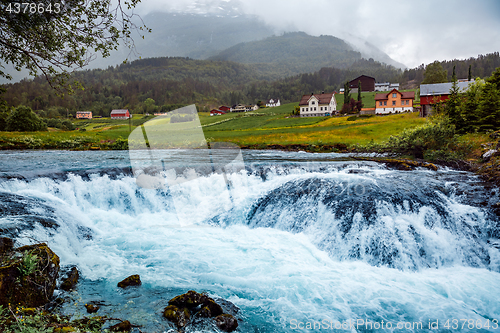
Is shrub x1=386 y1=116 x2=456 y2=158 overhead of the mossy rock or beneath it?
overhead

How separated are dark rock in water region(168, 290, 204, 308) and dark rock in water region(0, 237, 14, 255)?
14.1 feet

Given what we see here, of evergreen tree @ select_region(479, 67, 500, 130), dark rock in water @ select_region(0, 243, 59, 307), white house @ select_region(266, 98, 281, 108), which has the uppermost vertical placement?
white house @ select_region(266, 98, 281, 108)

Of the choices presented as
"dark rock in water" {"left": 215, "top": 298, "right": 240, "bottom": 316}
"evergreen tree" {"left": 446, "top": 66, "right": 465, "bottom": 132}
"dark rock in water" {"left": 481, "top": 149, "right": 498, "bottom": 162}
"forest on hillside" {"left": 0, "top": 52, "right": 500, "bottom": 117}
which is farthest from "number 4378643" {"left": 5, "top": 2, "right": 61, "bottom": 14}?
"forest on hillside" {"left": 0, "top": 52, "right": 500, "bottom": 117}

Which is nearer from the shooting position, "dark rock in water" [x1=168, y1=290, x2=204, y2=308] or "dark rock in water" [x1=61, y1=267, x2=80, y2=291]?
"dark rock in water" [x1=168, y1=290, x2=204, y2=308]

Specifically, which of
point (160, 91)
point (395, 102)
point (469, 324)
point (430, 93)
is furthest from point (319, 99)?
point (469, 324)

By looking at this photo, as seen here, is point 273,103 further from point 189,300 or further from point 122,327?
point 122,327

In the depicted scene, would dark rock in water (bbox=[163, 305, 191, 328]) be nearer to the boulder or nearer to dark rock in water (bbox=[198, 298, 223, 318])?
dark rock in water (bbox=[198, 298, 223, 318])

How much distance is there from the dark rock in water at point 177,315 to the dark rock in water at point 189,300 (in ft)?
0.57

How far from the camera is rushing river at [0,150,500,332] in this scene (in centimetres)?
743

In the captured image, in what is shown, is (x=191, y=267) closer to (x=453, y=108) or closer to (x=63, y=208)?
(x=63, y=208)

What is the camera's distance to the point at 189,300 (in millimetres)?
6934

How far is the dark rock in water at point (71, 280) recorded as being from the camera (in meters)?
7.33

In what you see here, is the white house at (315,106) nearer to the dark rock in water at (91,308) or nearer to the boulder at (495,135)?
the boulder at (495,135)

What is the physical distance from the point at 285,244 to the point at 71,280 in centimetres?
755
